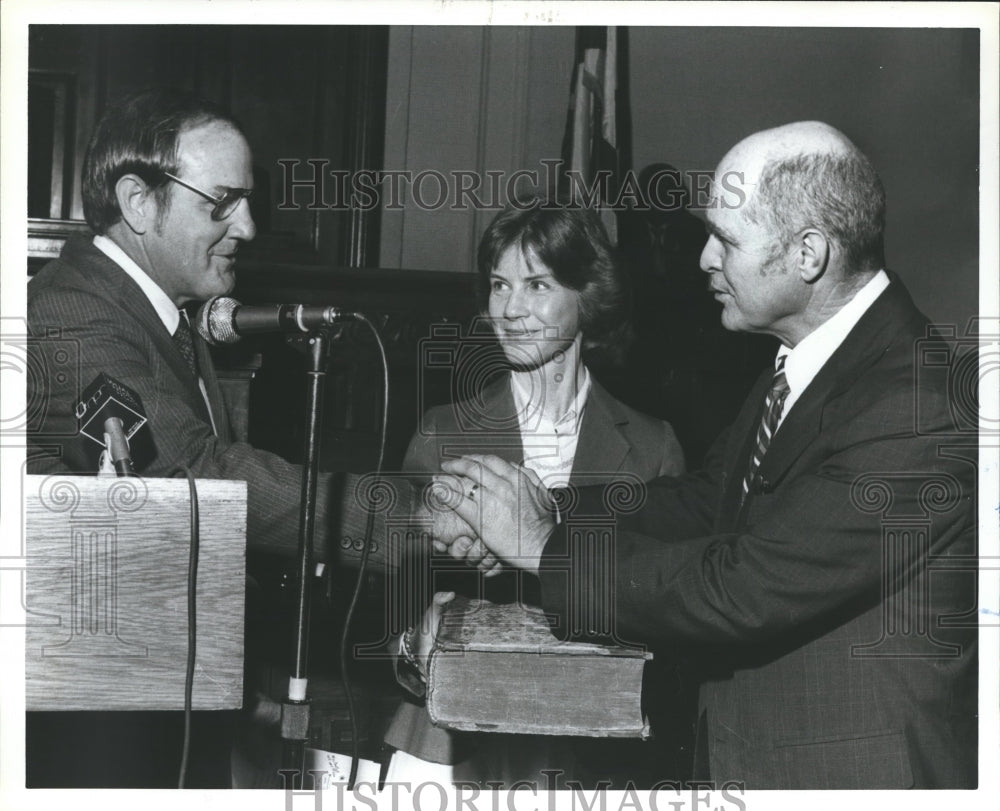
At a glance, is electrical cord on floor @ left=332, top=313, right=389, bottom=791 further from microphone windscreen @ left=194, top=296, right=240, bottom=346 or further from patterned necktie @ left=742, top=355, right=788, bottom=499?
patterned necktie @ left=742, top=355, right=788, bottom=499

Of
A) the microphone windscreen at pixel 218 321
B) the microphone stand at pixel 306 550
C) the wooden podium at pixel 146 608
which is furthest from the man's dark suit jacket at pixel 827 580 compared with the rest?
the microphone windscreen at pixel 218 321

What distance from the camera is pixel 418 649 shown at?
2.45 meters

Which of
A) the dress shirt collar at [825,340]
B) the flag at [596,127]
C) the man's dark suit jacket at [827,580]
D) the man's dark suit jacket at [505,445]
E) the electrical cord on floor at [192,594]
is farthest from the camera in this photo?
the flag at [596,127]

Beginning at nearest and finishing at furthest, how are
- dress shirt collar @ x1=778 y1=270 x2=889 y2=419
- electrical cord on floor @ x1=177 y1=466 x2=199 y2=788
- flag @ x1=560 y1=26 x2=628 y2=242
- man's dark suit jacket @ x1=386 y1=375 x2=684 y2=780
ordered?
electrical cord on floor @ x1=177 y1=466 x2=199 y2=788 < dress shirt collar @ x1=778 y1=270 x2=889 y2=419 < man's dark suit jacket @ x1=386 y1=375 x2=684 y2=780 < flag @ x1=560 y1=26 x2=628 y2=242

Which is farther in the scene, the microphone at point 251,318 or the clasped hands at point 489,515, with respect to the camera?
the clasped hands at point 489,515

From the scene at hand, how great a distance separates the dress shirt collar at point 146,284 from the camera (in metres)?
2.47

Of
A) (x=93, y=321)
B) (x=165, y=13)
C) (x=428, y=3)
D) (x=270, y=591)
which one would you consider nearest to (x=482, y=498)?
(x=270, y=591)

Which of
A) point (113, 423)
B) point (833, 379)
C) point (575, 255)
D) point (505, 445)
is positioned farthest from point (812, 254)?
point (113, 423)

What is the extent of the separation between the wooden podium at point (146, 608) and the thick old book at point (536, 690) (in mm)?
390

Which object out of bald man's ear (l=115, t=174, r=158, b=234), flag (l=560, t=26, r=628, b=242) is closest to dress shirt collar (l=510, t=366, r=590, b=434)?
flag (l=560, t=26, r=628, b=242)

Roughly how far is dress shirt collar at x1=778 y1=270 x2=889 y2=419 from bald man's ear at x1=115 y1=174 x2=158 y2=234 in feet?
4.54

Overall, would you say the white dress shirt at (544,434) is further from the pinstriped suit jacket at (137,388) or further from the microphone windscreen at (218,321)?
the microphone windscreen at (218,321)

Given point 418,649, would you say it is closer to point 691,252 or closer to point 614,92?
point 691,252

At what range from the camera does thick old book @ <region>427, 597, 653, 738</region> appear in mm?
2164
